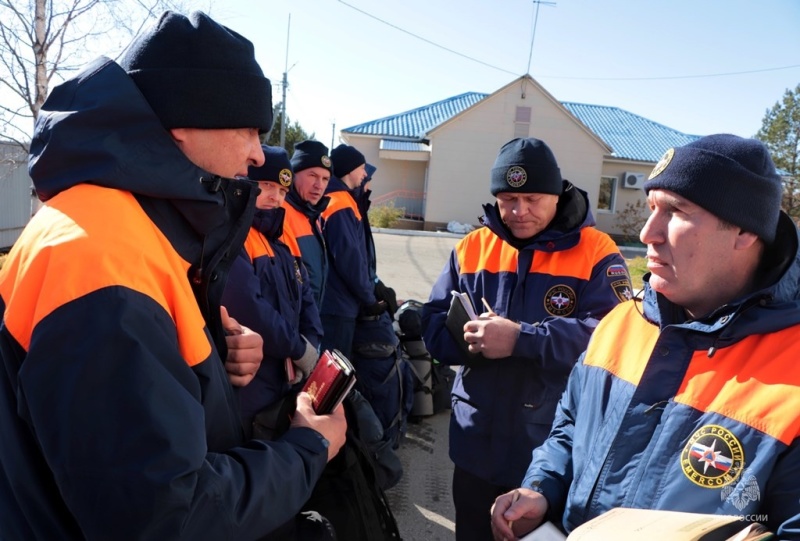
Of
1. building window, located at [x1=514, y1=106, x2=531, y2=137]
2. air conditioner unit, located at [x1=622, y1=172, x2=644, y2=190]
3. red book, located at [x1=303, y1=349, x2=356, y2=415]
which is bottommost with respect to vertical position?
red book, located at [x1=303, y1=349, x2=356, y2=415]

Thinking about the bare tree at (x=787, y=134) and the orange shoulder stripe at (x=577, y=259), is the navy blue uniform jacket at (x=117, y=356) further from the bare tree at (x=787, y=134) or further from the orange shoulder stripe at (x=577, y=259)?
the bare tree at (x=787, y=134)

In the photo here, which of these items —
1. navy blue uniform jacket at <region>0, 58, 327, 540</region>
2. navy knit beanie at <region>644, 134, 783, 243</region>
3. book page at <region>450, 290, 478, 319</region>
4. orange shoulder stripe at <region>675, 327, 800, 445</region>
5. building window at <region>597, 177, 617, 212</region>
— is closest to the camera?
navy blue uniform jacket at <region>0, 58, 327, 540</region>

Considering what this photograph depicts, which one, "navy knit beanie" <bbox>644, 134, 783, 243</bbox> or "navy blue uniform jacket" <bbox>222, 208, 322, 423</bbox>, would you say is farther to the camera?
"navy blue uniform jacket" <bbox>222, 208, 322, 423</bbox>

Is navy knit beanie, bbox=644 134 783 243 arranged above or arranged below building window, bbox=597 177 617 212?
below

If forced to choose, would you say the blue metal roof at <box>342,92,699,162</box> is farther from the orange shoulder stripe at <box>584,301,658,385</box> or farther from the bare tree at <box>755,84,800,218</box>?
the orange shoulder stripe at <box>584,301,658,385</box>

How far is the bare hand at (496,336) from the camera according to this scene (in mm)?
2398

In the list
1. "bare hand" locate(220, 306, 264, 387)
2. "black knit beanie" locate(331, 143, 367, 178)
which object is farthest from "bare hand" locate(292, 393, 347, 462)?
"black knit beanie" locate(331, 143, 367, 178)

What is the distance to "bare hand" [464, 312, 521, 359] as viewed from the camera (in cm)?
240

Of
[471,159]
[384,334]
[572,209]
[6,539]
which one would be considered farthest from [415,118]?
[6,539]

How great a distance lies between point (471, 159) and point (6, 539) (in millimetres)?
23331

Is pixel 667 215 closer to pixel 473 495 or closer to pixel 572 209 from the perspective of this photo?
pixel 572 209

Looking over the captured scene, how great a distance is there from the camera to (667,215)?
169 cm

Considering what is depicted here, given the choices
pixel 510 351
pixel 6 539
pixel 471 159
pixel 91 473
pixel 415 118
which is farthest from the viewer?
pixel 415 118

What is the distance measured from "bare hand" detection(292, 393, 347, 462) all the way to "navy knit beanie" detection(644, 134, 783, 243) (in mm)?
1179
